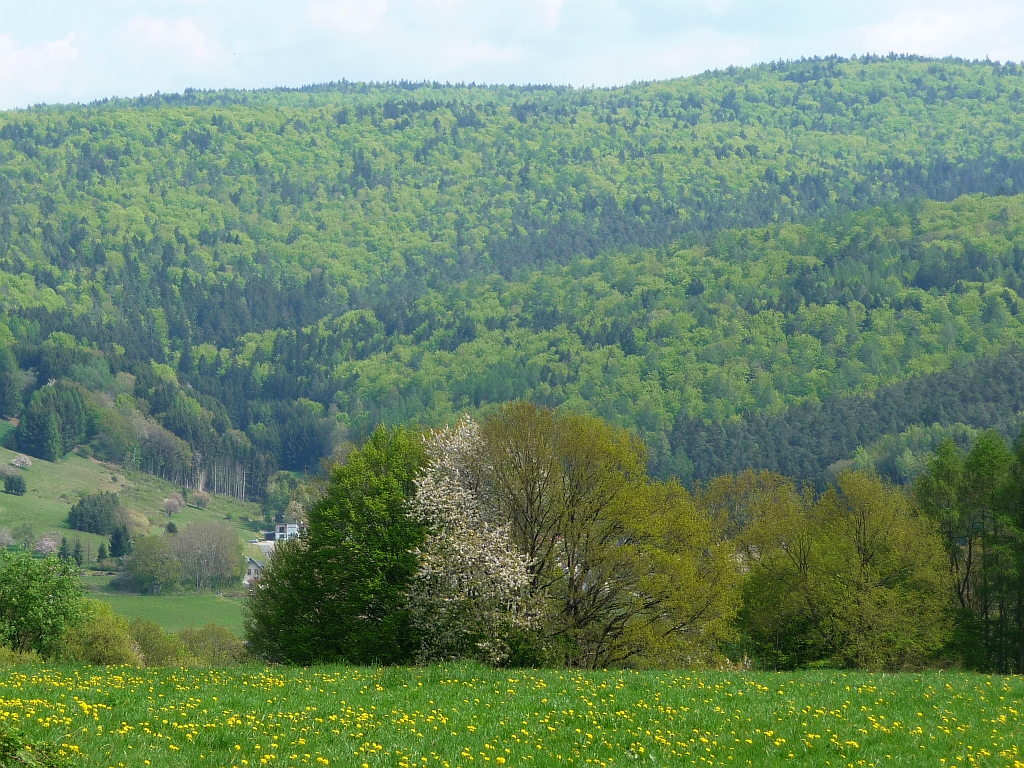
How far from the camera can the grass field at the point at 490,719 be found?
1786 centimetres

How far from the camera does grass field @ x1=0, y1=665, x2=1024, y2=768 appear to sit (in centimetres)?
1786

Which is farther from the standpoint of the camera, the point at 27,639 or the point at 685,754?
the point at 27,639

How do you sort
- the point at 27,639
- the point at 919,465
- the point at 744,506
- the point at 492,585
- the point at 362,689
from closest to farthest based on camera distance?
the point at 362,689 < the point at 492,585 < the point at 27,639 < the point at 744,506 < the point at 919,465

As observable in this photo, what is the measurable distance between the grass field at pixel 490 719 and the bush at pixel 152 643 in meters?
73.4

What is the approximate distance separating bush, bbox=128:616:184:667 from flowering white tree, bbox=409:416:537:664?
195ft

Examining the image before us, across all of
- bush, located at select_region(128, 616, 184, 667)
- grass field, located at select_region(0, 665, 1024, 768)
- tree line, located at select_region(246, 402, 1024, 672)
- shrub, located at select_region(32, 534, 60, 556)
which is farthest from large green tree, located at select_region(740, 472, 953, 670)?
shrub, located at select_region(32, 534, 60, 556)

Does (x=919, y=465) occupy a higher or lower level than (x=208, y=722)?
higher

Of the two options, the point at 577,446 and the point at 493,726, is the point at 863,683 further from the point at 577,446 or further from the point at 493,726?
the point at 577,446

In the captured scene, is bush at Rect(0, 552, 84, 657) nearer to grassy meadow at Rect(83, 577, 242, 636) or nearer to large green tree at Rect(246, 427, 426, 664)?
large green tree at Rect(246, 427, 426, 664)

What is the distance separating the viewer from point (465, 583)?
39.2m

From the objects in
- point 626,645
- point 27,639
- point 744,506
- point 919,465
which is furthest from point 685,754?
point 919,465

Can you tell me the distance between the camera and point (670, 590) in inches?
1636

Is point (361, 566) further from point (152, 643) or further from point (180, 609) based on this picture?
point (180, 609)

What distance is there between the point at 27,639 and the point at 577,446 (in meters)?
25.5
